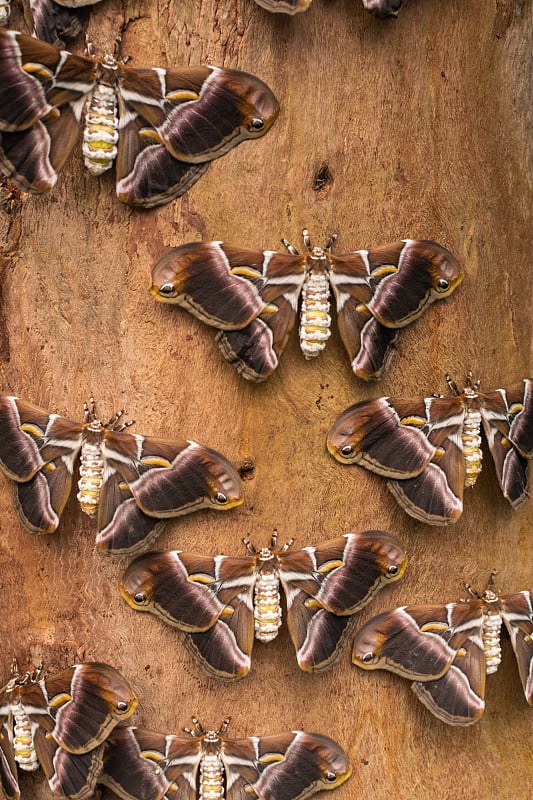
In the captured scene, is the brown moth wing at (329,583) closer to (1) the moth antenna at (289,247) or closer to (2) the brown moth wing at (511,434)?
(2) the brown moth wing at (511,434)

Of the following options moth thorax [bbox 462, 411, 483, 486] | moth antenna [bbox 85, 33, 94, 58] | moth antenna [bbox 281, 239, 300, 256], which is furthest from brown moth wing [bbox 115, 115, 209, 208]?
moth thorax [bbox 462, 411, 483, 486]

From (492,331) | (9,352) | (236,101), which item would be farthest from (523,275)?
(9,352)

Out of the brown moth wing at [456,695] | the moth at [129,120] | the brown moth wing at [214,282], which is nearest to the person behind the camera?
the moth at [129,120]

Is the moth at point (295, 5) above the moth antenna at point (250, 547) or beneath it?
above

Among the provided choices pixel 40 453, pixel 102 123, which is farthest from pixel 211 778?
pixel 102 123

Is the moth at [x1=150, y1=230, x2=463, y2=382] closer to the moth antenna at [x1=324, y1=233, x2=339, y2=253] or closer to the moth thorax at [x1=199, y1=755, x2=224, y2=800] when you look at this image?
the moth antenna at [x1=324, y1=233, x2=339, y2=253]

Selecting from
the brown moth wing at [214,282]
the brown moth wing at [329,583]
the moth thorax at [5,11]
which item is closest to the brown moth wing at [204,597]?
the brown moth wing at [329,583]
